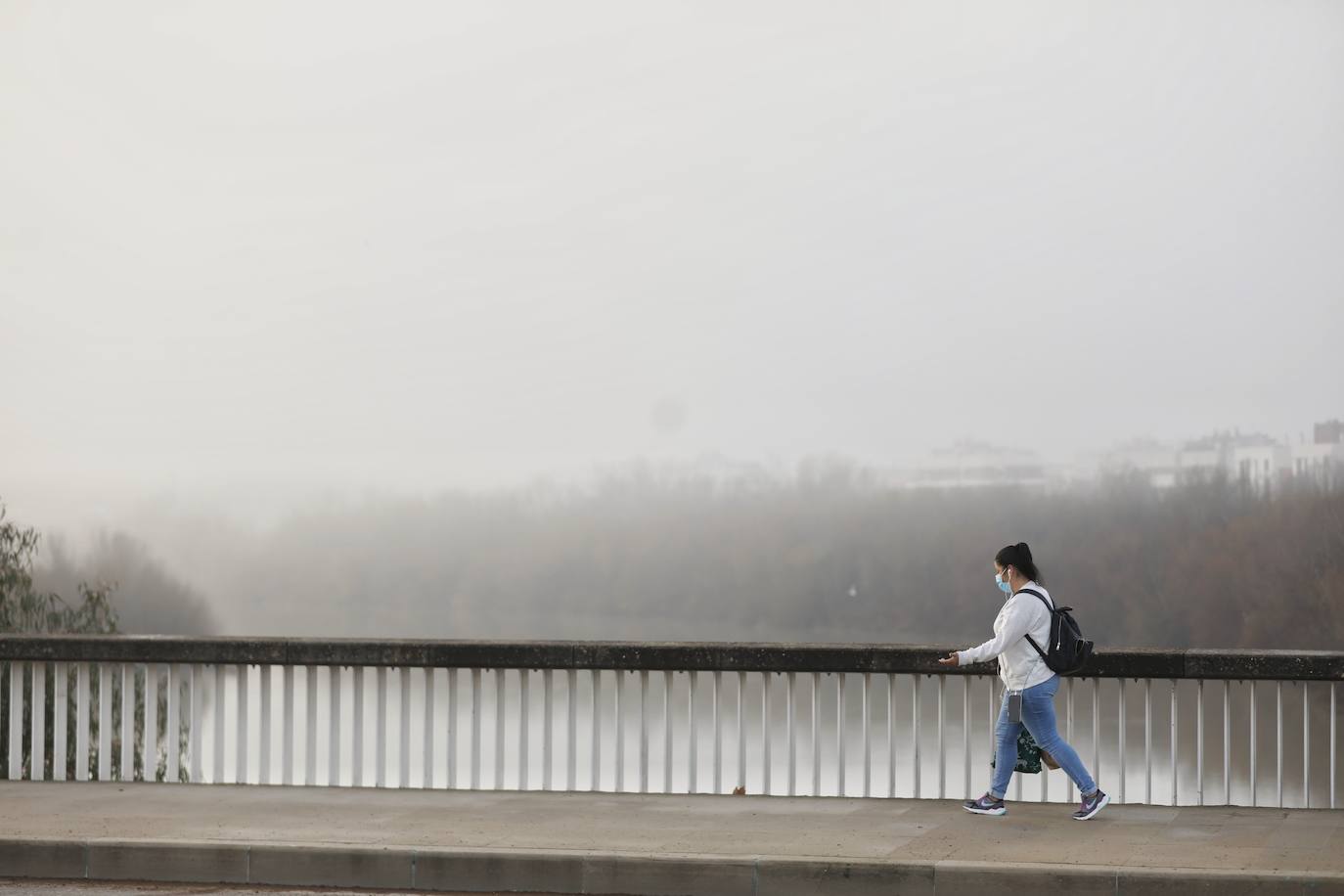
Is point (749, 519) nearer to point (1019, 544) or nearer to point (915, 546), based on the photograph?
point (915, 546)

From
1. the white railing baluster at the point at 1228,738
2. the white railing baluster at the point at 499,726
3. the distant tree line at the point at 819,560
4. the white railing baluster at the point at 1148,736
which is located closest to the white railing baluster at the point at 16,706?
the white railing baluster at the point at 499,726

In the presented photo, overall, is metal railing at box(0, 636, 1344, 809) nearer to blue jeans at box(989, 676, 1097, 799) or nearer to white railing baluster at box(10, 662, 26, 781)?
white railing baluster at box(10, 662, 26, 781)

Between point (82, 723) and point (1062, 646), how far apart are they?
678cm

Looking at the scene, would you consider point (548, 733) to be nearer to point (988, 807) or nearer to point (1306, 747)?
point (988, 807)

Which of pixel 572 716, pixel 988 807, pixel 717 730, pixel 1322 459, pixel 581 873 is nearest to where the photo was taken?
pixel 581 873

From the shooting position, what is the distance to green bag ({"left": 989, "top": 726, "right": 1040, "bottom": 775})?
9.72 m

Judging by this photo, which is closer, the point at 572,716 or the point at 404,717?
the point at 404,717

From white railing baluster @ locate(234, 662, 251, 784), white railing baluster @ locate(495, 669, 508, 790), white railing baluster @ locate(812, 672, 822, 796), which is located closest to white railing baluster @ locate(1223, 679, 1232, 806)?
white railing baluster @ locate(812, 672, 822, 796)

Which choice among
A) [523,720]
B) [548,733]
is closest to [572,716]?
[548,733]

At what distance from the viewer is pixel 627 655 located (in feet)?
35.4

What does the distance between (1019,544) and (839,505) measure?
77073 millimetres

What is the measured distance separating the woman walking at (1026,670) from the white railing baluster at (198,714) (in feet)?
16.3

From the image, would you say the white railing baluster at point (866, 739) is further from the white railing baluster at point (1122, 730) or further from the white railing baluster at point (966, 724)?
the white railing baluster at point (1122, 730)

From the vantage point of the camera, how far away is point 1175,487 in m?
81.0
